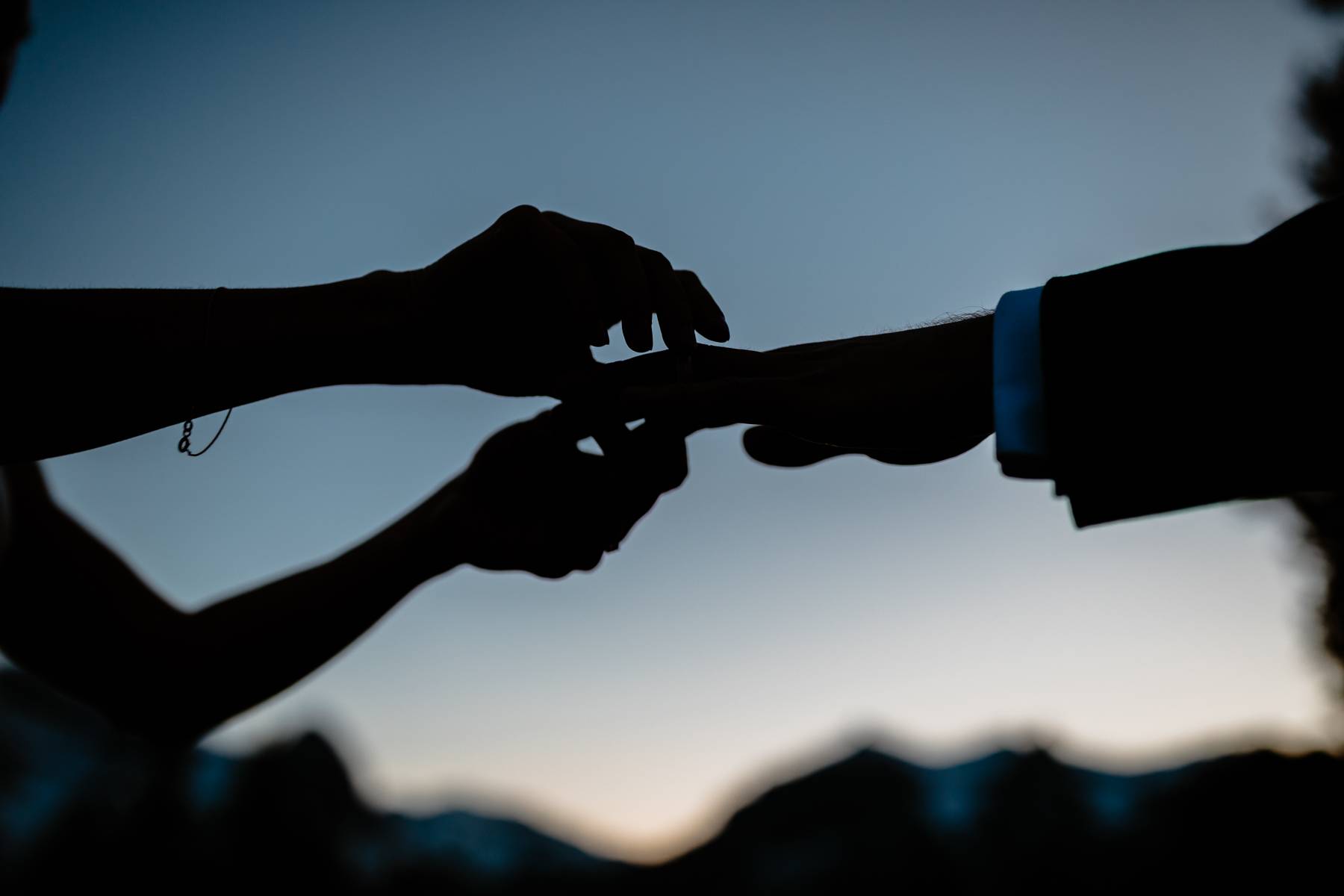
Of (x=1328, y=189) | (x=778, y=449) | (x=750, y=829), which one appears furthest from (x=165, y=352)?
(x=750, y=829)

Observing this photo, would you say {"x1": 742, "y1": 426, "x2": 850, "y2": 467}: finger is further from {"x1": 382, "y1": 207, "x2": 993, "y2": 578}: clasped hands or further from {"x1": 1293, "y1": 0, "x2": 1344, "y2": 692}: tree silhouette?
{"x1": 1293, "y1": 0, "x2": 1344, "y2": 692}: tree silhouette

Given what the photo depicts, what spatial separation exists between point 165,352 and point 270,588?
2.70ft

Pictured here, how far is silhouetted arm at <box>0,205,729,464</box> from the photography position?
1.83 metres

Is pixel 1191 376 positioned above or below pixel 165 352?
below

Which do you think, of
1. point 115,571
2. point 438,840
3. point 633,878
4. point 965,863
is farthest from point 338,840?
point 115,571

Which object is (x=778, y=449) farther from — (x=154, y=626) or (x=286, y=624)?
(x=154, y=626)

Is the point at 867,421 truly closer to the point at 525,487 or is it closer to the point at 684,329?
the point at 684,329

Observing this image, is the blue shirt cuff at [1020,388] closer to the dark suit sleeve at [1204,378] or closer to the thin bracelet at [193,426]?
the dark suit sleeve at [1204,378]

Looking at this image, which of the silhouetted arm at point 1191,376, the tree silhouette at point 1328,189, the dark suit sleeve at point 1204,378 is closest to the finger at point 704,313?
the silhouetted arm at point 1191,376

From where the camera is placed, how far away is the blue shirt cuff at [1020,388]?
1746 mm

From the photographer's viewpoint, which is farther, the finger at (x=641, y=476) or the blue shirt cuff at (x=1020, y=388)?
the finger at (x=641, y=476)

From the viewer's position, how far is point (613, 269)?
211 centimetres

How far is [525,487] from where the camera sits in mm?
2459

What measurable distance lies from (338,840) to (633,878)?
38.7 ft
